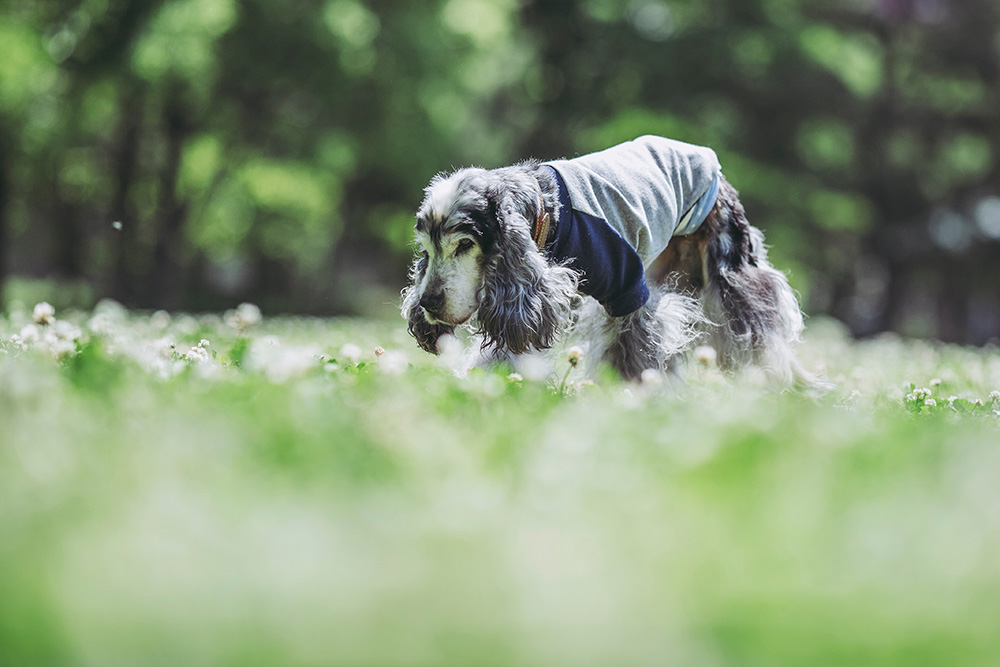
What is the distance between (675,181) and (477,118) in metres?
19.7

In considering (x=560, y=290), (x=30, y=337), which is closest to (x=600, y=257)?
(x=560, y=290)

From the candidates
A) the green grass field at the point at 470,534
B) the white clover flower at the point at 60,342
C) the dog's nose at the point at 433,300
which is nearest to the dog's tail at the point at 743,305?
the dog's nose at the point at 433,300

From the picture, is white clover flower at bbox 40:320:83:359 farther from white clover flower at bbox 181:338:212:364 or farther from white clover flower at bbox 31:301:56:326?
white clover flower at bbox 181:338:212:364

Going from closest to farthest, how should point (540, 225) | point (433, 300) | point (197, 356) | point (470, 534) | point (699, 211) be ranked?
1. point (470, 534)
2. point (197, 356)
3. point (433, 300)
4. point (540, 225)
5. point (699, 211)

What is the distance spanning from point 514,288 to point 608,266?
52 cm

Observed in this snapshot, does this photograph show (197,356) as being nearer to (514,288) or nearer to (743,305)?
(514,288)

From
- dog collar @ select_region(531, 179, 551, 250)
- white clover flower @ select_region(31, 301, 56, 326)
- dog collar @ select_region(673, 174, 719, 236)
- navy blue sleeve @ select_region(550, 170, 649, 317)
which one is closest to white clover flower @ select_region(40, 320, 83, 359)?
white clover flower @ select_region(31, 301, 56, 326)

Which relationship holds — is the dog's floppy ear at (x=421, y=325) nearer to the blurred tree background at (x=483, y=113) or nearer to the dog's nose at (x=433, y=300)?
the dog's nose at (x=433, y=300)

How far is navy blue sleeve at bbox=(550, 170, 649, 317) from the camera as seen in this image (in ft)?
12.9

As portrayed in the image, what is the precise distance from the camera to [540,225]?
3.89 meters

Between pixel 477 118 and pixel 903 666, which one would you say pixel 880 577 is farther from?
pixel 477 118

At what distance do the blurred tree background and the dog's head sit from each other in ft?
39.9

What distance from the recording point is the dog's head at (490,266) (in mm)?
3695

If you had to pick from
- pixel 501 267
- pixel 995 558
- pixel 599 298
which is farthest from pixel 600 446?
pixel 599 298
